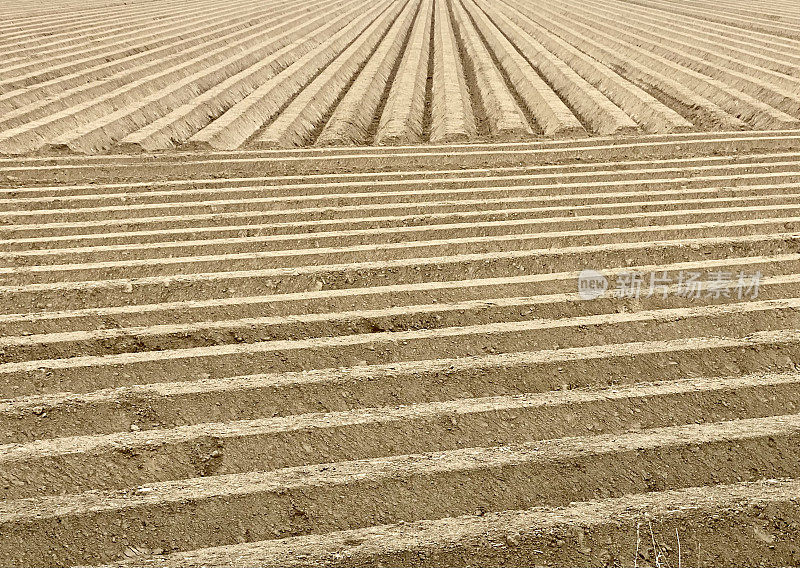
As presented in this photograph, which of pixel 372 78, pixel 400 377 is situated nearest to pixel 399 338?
pixel 400 377

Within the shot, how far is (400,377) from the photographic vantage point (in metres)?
3.84

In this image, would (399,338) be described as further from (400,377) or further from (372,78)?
(372,78)

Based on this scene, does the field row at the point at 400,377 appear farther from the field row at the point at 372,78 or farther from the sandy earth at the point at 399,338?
the field row at the point at 372,78

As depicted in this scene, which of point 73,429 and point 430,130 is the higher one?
point 430,130

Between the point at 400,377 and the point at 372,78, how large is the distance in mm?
9542

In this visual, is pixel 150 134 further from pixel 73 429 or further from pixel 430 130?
pixel 73 429

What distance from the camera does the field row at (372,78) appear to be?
8.73m

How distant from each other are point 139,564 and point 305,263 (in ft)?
9.08

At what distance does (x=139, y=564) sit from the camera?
9.31 ft

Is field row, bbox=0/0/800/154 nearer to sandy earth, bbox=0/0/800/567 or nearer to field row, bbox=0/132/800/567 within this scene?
sandy earth, bbox=0/0/800/567

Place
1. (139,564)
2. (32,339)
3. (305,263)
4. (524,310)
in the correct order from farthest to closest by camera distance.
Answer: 1. (305,263)
2. (524,310)
3. (32,339)
4. (139,564)

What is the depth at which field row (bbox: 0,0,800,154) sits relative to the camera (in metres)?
8.73

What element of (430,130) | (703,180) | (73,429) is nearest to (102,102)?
(430,130)

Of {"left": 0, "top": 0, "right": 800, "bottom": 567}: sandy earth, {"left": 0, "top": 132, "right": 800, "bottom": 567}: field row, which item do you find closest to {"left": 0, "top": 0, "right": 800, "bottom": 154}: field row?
{"left": 0, "top": 0, "right": 800, "bottom": 567}: sandy earth
